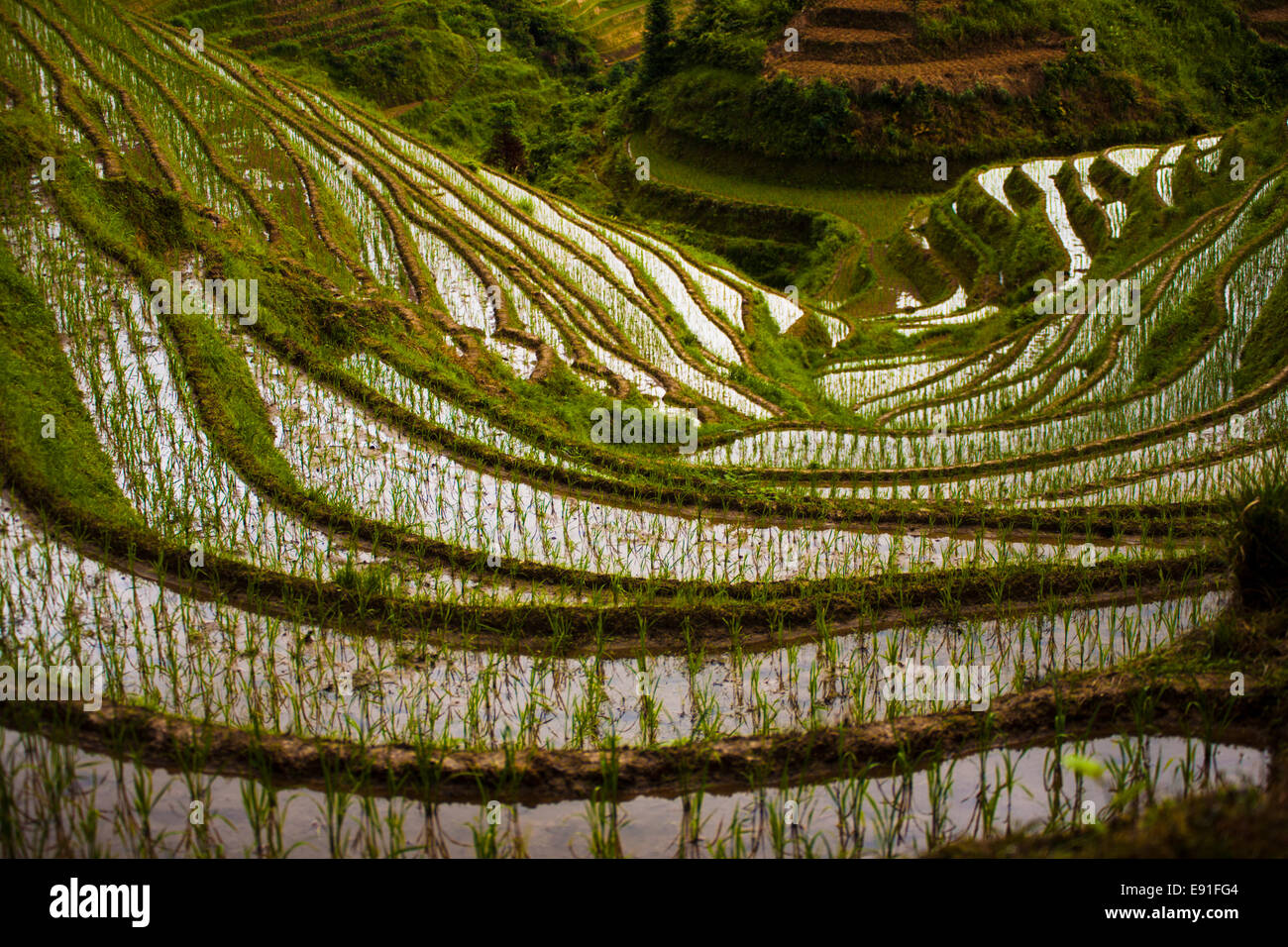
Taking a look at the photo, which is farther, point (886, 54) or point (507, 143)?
point (507, 143)

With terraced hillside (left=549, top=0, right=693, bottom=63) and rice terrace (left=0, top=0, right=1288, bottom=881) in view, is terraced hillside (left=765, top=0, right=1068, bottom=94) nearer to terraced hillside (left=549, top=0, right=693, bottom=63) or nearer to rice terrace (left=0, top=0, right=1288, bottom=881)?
rice terrace (left=0, top=0, right=1288, bottom=881)

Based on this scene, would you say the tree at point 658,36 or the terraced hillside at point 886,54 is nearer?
the terraced hillside at point 886,54

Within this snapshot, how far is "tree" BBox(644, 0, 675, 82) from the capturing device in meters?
27.0

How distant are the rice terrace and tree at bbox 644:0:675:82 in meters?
14.2

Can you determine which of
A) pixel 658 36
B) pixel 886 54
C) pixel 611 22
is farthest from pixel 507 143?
pixel 611 22

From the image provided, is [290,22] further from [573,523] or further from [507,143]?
[573,523]

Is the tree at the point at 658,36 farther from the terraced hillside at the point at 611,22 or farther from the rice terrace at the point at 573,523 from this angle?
the rice terrace at the point at 573,523

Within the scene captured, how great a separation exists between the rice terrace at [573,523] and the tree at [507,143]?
12.6m

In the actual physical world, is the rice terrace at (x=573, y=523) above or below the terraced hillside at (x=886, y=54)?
below

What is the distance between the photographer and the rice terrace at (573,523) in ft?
9.70

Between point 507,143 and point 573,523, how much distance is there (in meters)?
24.8

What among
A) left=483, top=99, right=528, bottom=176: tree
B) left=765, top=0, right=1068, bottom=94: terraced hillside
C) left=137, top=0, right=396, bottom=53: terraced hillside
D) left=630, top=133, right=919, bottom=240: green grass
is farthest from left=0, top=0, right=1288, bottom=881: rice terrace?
left=483, top=99, right=528, bottom=176: tree

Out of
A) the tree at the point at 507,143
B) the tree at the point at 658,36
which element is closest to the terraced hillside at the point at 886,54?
the tree at the point at 658,36

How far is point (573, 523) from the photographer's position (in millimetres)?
5160
